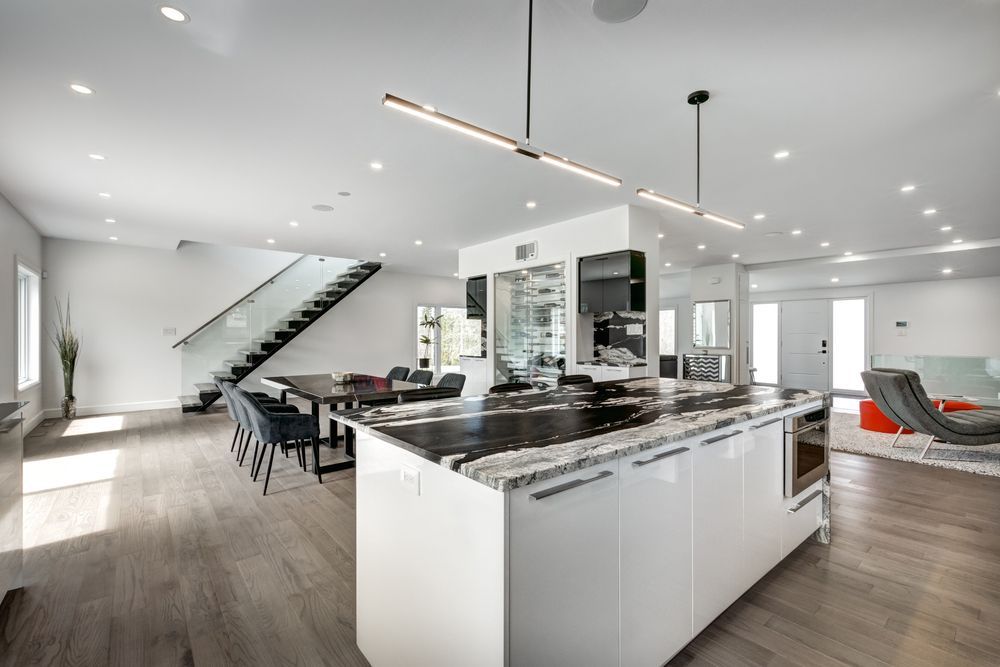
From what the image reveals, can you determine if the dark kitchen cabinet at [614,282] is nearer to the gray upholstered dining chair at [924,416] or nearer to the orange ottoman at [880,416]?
the gray upholstered dining chair at [924,416]

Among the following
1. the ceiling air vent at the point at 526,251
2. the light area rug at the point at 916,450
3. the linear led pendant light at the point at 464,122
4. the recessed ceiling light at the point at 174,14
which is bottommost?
the light area rug at the point at 916,450

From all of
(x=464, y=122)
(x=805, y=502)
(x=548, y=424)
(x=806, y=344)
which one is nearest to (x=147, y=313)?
(x=464, y=122)

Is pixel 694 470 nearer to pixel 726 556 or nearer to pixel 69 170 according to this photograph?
pixel 726 556

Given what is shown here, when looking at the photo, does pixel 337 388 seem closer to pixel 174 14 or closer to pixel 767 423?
pixel 174 14

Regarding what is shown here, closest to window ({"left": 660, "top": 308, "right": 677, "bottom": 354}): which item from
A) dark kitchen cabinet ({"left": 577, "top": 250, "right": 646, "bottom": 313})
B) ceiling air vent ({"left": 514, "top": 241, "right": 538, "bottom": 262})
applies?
ceiling air vent ({"left": 514, "top": 241, "right": 538, "bottom": 262})

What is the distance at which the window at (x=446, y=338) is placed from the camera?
10.8m

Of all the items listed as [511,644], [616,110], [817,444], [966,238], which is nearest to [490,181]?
[616,110]

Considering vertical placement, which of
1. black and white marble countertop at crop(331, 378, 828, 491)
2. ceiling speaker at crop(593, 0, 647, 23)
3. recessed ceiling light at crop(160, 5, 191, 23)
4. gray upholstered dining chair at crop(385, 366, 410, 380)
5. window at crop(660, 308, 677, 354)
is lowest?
gray upholstered dining chair at crop(385, 366, 410, 380)

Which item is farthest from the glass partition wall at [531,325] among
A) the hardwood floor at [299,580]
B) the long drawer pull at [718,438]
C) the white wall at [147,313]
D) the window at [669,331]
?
the window at [669,331]

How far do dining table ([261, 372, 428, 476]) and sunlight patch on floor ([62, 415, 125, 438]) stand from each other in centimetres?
279

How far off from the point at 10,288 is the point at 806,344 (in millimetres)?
14049

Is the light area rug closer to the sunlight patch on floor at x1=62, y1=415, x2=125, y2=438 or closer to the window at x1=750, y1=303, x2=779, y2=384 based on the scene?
the window at x1=750, y1=303, x2=779, y2=384

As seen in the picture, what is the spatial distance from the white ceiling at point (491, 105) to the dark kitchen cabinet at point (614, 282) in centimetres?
74

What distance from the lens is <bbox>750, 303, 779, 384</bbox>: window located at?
11500mm
